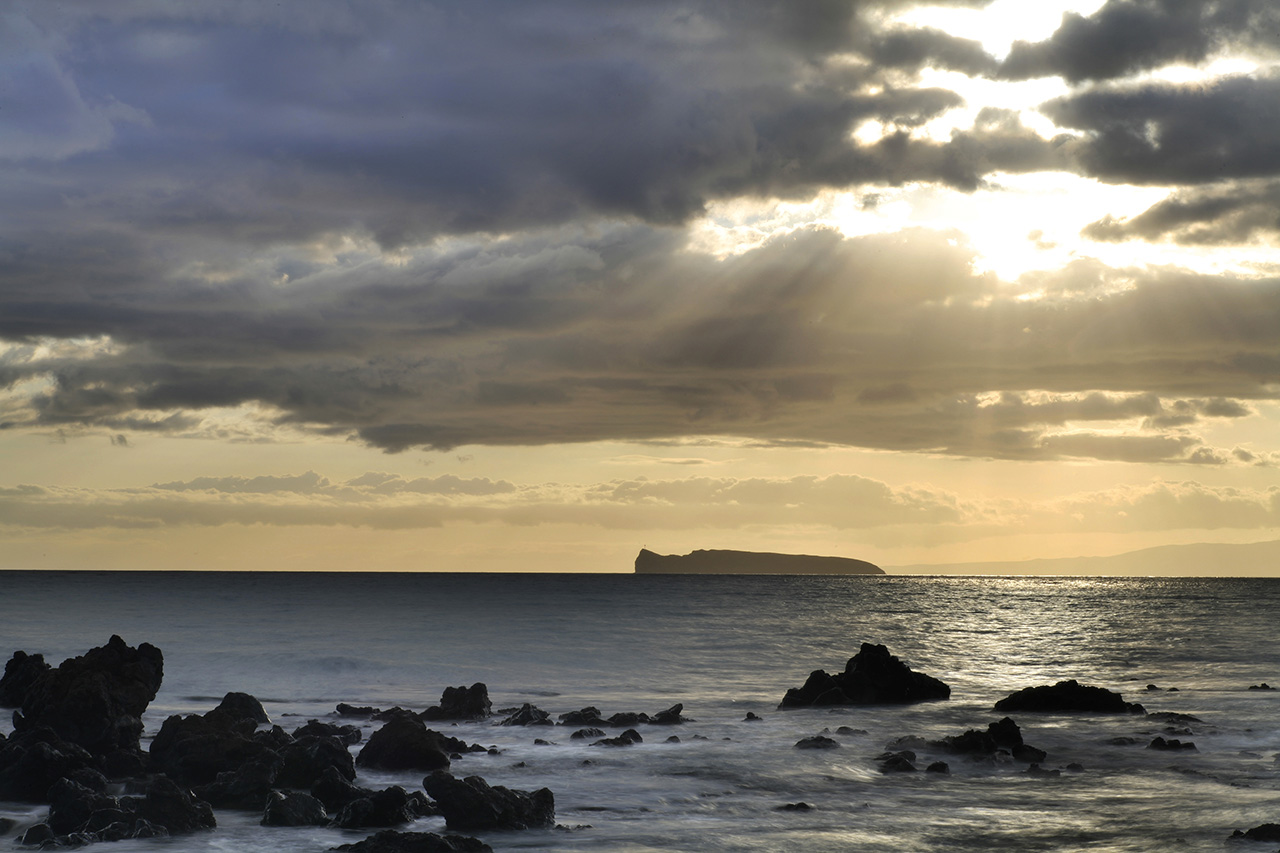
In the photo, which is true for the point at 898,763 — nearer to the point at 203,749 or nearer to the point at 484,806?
the point at 484,806

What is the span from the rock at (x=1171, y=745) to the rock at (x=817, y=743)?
8296mm

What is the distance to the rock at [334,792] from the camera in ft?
67.0

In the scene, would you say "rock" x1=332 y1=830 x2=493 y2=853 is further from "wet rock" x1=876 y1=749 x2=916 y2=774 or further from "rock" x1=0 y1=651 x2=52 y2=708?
"rock" x1=0 y1=651 x2=52 y2=708

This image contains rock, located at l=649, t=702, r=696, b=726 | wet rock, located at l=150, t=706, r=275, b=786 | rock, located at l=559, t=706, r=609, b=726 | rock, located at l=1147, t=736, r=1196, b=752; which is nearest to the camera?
wet rock, located at l=150, t=706, r=275, b=786

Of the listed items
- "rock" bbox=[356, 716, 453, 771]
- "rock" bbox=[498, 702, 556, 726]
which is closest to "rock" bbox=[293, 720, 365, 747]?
"rock" bbox=[356, 716, 453, 771]

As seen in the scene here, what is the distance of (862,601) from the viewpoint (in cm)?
15388

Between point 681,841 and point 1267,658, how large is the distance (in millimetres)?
56969

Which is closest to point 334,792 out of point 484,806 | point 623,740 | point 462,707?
point 484,806

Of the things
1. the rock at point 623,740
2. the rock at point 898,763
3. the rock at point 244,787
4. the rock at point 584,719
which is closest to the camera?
the rock at point 244,787

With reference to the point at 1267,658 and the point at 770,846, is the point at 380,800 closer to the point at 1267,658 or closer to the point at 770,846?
the point at 770,846

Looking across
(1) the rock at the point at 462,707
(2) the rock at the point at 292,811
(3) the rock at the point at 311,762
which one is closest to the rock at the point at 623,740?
(1) the rock at the point at 462,707

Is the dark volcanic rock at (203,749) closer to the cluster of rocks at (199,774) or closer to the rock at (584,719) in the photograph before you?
the cluster of rocks at (199,774)

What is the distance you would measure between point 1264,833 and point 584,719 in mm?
19780

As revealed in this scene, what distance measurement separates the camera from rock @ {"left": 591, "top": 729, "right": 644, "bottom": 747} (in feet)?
96.0
